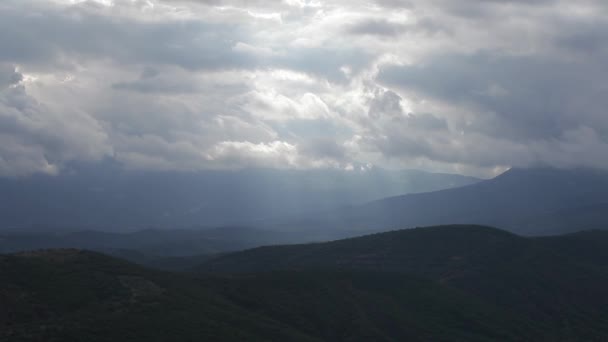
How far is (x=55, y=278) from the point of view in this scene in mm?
87062

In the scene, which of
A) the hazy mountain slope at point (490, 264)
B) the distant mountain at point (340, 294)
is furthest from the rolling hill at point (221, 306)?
the hazy mountain slope at point (490, 264)

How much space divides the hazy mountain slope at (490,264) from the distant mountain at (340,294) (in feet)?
1.14

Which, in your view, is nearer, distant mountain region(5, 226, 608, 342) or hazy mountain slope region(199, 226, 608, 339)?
distant mountain region(5, 226, 608, 342)

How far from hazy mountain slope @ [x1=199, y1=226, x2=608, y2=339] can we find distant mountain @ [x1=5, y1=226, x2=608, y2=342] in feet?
1.14

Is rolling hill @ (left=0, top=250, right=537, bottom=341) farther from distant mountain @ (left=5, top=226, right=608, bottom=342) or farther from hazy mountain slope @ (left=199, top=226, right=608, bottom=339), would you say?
hazy mountain slope @ (left=199, top=226, right=608, bottom=339)

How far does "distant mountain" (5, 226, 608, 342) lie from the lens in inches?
3014

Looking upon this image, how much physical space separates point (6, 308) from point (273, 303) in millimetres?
44591

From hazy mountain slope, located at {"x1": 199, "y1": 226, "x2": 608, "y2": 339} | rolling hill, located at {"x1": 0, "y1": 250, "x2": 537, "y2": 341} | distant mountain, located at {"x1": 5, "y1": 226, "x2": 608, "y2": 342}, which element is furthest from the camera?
hazy mountain slope, located at {"x1": 199, "y1": 226, "x2": 608, "y2": 339}

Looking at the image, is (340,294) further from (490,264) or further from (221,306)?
(490,264)

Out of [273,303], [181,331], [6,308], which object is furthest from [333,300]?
[6,308]

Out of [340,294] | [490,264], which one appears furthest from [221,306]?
[490,264]

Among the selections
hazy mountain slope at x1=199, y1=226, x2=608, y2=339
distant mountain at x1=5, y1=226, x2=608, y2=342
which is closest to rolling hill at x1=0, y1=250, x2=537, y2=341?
distant mountain at x1=5, y1=226, x2=608, y2=342

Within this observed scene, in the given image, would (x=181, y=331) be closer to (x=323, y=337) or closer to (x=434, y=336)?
(x=323, y=337)

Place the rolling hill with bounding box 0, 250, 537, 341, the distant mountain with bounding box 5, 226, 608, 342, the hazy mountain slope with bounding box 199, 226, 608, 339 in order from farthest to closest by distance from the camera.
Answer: the hazy mountain slope with bounding box 199, 226, 608, 339
the distant mountain with bounding box 5, 226, 608, 342
the rolling hill with bounding box 0, 250, 537, 341
